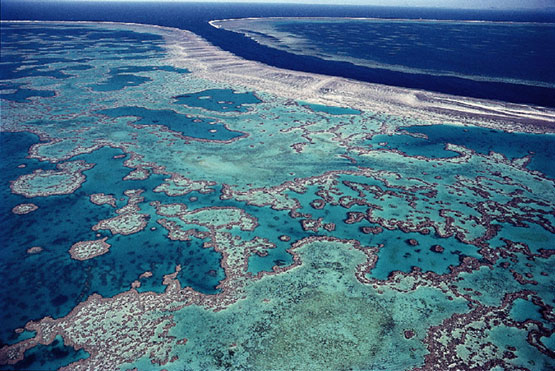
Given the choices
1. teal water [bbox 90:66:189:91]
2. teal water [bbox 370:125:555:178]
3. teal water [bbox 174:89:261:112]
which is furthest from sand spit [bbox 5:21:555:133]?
teal water [bbox 90:66:189:91]

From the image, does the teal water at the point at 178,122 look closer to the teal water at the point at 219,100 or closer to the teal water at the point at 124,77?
the teal water at the point at 219,100

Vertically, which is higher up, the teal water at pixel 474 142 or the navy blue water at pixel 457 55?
the navy blue water at pixel 457 55

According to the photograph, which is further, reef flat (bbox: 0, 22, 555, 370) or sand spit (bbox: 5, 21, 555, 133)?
sand spit (bbox: 5, 21, 555, 133)

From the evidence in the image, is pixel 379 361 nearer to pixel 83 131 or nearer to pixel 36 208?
pixel 36 208

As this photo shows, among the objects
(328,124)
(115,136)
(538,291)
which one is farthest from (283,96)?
(538,291)

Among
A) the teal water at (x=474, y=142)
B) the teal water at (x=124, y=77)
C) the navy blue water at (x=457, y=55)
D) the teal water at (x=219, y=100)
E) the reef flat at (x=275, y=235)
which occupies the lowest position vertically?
the reef flat at (x=275, y=235)

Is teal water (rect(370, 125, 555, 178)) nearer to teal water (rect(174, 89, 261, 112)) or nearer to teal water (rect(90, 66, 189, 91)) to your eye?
teal water (rect(174, 89, 261, 112))

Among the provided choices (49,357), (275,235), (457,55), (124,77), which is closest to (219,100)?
(124,77)

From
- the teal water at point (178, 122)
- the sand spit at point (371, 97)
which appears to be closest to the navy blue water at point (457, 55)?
the sand spit at point (371, 97)

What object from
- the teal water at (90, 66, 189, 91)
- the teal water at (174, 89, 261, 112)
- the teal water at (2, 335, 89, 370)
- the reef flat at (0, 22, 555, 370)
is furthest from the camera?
the teal water at (90, 66, 189, 91)

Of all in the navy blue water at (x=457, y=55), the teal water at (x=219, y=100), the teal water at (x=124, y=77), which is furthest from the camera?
the navy blue water at (x=457, y=55)
